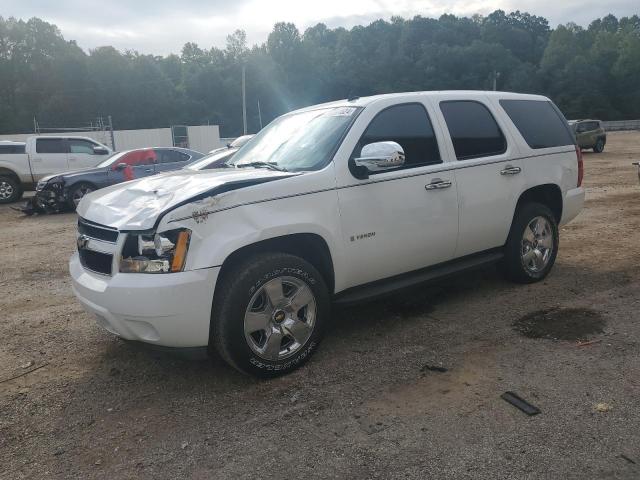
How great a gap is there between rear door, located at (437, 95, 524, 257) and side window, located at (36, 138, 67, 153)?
14.0 meters

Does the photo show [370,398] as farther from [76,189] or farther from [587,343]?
[76,189]

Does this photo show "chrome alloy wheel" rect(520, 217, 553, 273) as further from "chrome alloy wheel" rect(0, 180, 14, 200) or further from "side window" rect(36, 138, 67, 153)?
"chrome alloy wheel" rect(0, 180, 14, 200)

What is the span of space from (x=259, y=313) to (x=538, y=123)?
3671 millimetres

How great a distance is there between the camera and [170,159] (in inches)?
521

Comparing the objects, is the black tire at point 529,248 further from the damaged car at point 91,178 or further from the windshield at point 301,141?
the damaged car at point 91,178

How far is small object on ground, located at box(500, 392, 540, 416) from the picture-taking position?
120 inches

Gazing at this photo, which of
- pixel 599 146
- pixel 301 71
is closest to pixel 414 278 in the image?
pixel 599 146

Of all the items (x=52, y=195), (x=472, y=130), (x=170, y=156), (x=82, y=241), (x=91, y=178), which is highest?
(x=472, y=130)

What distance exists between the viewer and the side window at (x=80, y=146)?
15.7 meters

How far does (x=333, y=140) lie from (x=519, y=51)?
110 meters

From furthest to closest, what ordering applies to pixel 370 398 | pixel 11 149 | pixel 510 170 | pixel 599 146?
pixel 599 146
pixel 11 149
pixel 510 170
pixel 370 398

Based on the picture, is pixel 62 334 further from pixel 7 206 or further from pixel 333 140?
pixel 7 206

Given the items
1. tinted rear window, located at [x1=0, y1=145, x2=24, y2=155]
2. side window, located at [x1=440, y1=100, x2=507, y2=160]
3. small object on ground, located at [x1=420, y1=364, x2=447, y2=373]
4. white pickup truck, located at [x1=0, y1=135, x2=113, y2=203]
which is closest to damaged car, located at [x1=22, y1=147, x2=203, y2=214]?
white pickup truck, located at [x1=0, y1=135, x2=113, y2=203]

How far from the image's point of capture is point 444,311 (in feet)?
15.6
